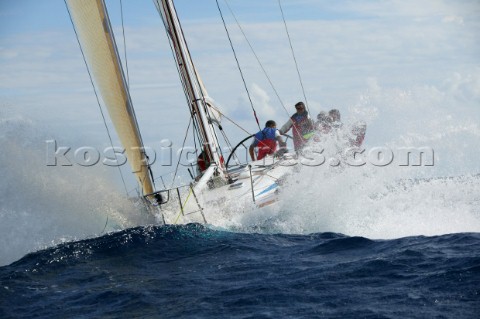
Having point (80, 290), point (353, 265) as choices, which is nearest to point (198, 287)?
point (80, 290)

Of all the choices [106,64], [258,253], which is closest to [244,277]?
[258,253]

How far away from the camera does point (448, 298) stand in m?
5.77

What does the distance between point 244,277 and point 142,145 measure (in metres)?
4.22

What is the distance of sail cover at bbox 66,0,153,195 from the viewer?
33.3ft

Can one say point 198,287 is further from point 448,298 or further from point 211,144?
point 211,144

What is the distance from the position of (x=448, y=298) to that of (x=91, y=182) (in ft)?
25.7

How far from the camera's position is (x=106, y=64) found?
10242 mm

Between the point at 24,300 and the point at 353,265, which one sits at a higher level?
the point at 24,300

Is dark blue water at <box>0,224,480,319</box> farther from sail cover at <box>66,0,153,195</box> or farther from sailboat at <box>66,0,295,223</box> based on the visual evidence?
sail cover at <box>66,0,153,195</box>

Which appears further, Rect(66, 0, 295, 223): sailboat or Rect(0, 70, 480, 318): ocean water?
Rect(66, 0, 295, 223): sailboat

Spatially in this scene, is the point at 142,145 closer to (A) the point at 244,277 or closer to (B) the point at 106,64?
(B) the point at 106,64

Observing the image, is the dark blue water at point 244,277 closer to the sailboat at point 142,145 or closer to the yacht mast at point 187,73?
the sailboat at point 142,145

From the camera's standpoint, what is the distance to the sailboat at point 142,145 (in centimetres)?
983

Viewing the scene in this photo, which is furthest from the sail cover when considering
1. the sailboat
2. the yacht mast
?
the yacht mast
